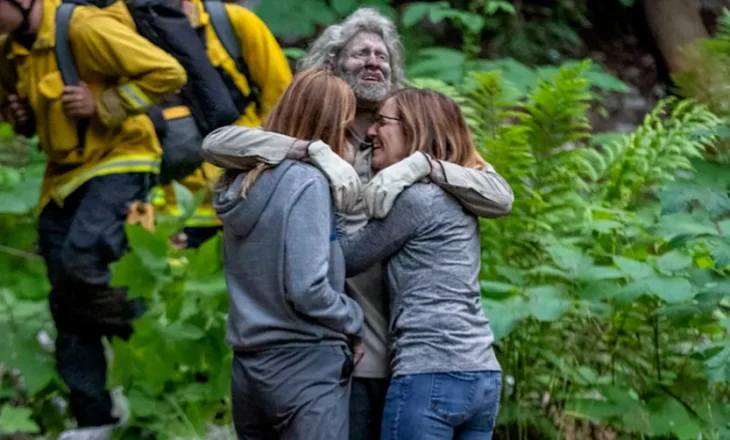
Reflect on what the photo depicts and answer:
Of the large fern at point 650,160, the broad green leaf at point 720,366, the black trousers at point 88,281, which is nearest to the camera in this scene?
the broad green leaf at point 720,366

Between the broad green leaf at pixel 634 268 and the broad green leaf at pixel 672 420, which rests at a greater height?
the broad green leaf at pixel 634 268

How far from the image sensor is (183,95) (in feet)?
15.2

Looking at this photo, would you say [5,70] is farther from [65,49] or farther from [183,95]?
[183,95]

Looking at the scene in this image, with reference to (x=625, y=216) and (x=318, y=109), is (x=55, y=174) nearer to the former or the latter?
(x=318, y=109)

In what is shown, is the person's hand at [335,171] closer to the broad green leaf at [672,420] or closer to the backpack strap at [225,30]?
the broad green leaf at [672,420]

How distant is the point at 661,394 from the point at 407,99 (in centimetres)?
200

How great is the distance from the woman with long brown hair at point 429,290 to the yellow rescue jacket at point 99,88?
145cm

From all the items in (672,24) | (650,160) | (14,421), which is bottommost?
(672,24)

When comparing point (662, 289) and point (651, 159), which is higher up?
point (662, 289)

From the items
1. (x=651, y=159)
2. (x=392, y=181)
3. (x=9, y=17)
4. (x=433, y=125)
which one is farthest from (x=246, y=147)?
(x=651, y=159)

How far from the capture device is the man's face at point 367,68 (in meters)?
3.32

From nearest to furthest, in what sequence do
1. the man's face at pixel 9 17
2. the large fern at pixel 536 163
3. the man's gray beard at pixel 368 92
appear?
the man's gray beard at pixel 368 92 → the man's face at pixel 9 17 → the large fern at pixel 536 163

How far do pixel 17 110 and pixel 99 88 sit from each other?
0.37 metres

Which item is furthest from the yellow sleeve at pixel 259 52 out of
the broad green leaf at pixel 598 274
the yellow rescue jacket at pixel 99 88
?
the broad green leaf at pixel 598 274
